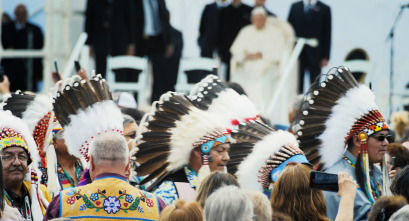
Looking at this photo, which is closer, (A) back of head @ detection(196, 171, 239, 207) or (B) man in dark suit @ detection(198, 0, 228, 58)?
(A) back of head @ detection(196, 171, 239, 207)

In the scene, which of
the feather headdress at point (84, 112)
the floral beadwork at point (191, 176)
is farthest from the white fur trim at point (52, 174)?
the floral beadwork at point (191, 176)

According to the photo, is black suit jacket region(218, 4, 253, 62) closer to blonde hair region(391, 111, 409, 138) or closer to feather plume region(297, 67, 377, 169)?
blonde hair region(391, 111, 409, 138)

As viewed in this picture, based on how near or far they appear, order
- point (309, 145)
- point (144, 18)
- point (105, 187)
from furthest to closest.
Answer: point (144, 18), point (309, 145), point (105, 187)

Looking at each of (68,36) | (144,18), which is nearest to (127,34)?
(144,18)

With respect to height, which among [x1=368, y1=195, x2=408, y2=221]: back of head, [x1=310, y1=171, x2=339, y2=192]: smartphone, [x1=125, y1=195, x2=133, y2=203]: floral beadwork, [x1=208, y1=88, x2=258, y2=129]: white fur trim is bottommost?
[x1=125, y1=195, x2=133, y2=203]: floral beadwork

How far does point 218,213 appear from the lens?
4352mm

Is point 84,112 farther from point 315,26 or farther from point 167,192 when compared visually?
point 315,26

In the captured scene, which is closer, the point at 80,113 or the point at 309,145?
the point at 80,113

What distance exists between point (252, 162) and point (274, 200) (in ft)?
3.91

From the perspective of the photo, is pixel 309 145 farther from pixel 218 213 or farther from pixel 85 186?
pixel 218 213

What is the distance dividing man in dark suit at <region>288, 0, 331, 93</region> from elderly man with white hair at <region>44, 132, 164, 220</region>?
8284 millimetres

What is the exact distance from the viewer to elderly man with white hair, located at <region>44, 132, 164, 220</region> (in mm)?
5258

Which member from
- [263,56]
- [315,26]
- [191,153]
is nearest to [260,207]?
[191,153]

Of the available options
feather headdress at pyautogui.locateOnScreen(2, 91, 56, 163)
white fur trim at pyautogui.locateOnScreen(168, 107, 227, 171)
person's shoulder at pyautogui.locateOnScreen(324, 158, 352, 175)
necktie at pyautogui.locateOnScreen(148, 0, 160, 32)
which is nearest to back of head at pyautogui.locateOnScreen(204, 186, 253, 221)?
white fur trim at pyautogui.locateOnScreen(168, 107, 227, 171)
